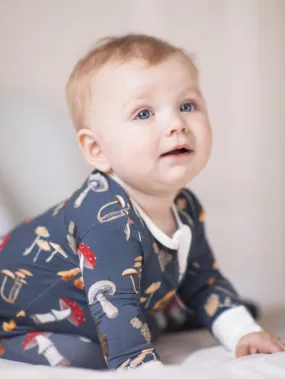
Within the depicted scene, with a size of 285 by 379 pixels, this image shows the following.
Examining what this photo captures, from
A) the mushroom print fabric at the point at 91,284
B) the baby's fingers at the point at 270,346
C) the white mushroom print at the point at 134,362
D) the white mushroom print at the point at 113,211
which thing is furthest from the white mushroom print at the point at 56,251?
the baby's fingers at the point at 270,346

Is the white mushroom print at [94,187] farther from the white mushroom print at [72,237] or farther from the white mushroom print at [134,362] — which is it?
the white mushroom print at [134,362]

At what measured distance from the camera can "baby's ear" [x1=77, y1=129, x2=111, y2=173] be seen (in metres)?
0.91

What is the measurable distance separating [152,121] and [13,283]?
0.35 m

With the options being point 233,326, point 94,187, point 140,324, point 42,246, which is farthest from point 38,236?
point 233,326

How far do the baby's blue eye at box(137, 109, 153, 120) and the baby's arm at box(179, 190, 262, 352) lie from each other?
0.24 meters

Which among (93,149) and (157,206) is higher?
(93,149)

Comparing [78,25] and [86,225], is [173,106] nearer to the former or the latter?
[86,225]

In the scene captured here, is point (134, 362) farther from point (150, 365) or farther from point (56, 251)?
point (56, 251)

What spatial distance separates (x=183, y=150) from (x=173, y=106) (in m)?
0.07

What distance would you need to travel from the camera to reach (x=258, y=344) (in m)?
0.88

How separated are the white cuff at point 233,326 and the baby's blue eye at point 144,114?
37 centimetres

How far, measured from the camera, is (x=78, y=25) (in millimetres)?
1237

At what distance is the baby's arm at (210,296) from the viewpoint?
0.96 meters

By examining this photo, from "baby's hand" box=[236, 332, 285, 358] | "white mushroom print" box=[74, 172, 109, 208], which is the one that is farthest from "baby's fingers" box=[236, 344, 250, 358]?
"white mushroom print" box=[74, 172, 109, 208]
